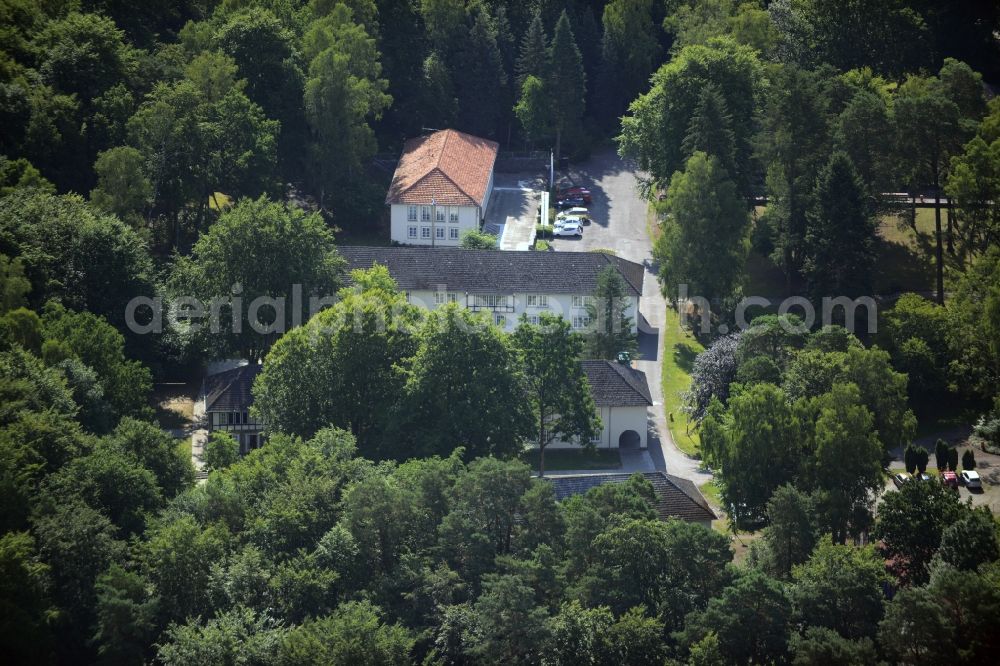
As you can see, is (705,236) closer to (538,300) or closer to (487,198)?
(538,300)

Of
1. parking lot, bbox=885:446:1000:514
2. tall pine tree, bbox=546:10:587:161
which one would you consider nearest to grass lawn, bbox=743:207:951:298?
parking lot, bbox=885:446:1000:514

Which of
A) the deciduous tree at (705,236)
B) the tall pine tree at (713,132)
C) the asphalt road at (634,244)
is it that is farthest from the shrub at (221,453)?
the tall pine tree at (713,132)

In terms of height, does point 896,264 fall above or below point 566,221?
below

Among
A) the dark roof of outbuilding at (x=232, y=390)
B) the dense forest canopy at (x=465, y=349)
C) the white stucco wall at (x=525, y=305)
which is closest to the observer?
the dense forest canopy at (x=465, y=349)

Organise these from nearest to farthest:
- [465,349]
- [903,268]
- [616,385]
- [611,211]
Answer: [465,349] < [616,385] < [903,268] < [611,211]

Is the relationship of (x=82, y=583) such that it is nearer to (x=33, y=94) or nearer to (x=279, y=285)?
(x=279, y=285)

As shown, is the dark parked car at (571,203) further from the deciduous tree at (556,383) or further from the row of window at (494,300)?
the deciduous tree at (556,383)

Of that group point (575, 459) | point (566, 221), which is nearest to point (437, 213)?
point (566, 221)
